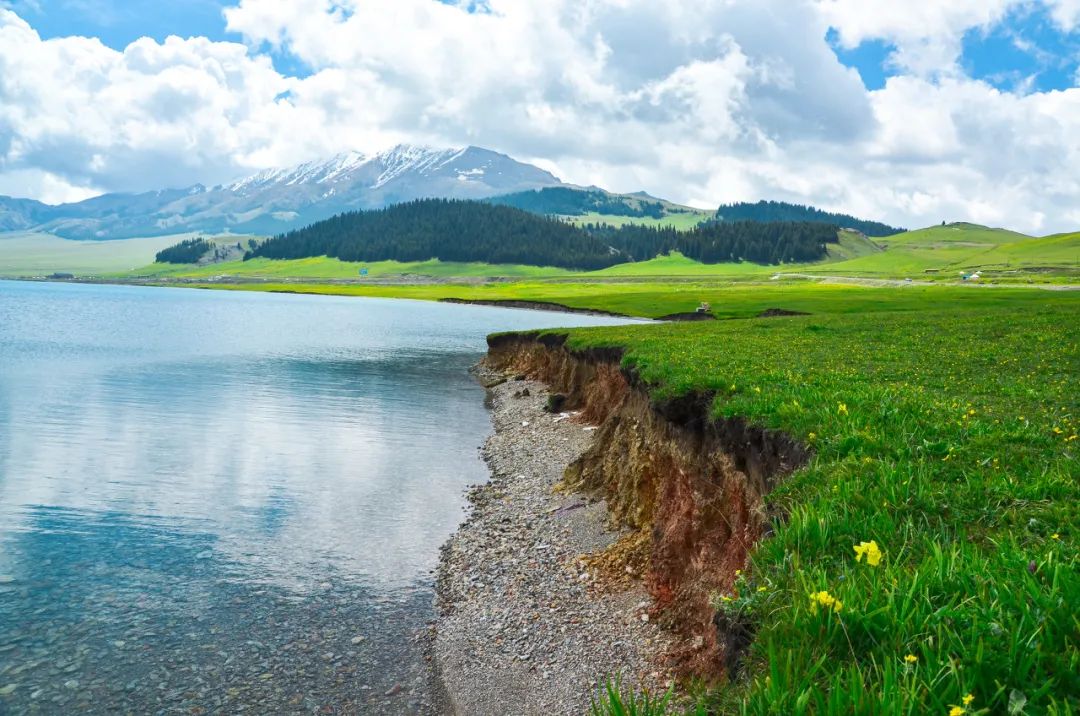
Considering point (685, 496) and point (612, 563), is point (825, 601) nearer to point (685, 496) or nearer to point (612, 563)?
point (685, 496)

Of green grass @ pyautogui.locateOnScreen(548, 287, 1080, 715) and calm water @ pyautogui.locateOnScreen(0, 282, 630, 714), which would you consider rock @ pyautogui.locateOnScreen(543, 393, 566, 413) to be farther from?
green grass @ pyautogui.locateOnScreen(548, 287, 1080, 715)

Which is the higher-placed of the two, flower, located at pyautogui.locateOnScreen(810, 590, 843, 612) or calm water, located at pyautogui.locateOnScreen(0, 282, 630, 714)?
flower, located at pyautogui.locateOnScreen(810, 590, 843, 612)

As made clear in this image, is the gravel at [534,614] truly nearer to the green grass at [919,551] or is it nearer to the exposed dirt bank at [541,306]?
the green grass at [919,551]

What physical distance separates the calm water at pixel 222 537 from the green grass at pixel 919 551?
28.9ft

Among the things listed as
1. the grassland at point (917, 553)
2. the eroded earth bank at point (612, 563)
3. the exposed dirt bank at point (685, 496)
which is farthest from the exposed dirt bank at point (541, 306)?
the grassland at point (917, 553)

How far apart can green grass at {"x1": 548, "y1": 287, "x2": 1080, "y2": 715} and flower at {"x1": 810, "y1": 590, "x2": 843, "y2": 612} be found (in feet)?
0.14

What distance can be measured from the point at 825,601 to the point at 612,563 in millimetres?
13703

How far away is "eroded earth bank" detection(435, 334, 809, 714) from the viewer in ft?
42.2

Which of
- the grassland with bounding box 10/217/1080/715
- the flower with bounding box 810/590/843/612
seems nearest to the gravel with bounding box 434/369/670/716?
the grassland with bounding box 10/217/1080/715

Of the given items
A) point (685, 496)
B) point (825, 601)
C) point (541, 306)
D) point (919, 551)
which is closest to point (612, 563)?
point (685, 496)

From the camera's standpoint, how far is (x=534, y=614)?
16.5 meters

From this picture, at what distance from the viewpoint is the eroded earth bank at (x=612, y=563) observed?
12.9 meters

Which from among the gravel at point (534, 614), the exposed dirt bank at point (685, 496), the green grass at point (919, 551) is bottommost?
the gravel at point (534, 614)

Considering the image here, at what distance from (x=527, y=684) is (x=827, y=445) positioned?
7215 millimetres
